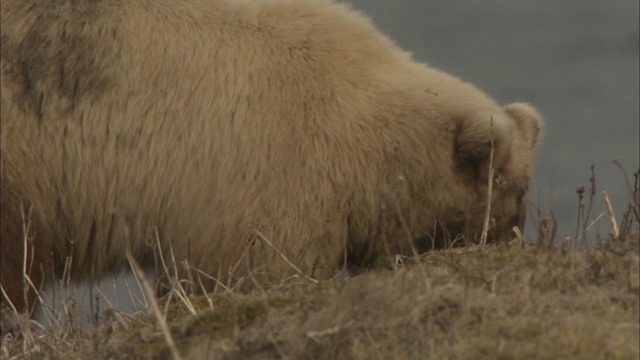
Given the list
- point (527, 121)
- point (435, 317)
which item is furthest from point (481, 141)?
point (435, 317)

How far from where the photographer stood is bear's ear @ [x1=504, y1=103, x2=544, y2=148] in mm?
6699

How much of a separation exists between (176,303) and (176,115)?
3.99 ft

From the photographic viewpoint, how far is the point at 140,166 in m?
5.97

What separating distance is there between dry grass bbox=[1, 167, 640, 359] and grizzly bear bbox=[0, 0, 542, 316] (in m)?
1.01

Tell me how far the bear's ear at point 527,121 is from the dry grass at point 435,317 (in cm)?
178

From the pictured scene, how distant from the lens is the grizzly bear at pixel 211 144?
5840mm

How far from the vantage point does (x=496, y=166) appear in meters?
6.29

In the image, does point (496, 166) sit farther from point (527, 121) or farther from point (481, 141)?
point (527, 121)

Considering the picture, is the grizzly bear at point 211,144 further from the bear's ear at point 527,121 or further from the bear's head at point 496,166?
the bear's ear at point 527,121

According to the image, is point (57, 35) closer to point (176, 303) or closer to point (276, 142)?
point (276, 142)

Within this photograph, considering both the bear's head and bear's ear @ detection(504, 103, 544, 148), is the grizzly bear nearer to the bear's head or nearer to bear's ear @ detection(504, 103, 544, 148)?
the bear's head

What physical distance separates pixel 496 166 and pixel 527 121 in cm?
59

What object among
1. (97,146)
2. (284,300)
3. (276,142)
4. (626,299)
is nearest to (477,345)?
(626,299)

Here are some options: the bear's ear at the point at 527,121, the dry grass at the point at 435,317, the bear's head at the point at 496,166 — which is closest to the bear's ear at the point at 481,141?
the bear's head at the point at 496,166
